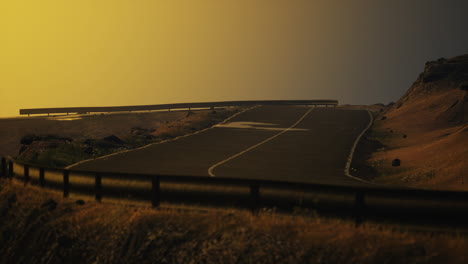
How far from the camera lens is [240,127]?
55.3 meters

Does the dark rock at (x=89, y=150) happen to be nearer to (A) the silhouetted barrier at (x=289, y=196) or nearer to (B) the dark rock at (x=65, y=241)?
(A) the silhouetted barrier at (x=289, y=196)

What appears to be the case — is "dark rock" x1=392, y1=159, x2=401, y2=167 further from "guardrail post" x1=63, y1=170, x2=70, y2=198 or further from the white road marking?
"guardrail post" x1=63, y1=170, x2=70, y2=198

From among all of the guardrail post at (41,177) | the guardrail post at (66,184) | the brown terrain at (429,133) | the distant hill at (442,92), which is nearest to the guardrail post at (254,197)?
the guardrail post at (66,184)

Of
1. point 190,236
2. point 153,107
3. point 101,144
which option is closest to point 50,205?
point 190,236

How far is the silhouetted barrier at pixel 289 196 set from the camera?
516 inches

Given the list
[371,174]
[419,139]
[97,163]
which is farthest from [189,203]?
[419,139]

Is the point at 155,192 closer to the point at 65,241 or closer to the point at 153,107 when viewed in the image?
the point at 65,241

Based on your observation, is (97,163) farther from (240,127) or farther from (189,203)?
(240,127)

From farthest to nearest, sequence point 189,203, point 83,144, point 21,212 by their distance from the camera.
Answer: point 83,144, point 21,212, point 189,203

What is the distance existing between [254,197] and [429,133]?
3735 cm

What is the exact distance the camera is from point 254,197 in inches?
578

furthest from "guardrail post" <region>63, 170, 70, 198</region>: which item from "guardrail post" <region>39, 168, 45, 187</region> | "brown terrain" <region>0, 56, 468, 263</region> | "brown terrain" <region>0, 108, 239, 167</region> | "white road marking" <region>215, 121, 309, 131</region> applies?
"white road marking" <region>215, 121, 309, 131</region>

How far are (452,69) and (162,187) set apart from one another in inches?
2482

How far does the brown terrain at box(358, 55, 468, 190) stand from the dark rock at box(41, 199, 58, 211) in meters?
16.2
